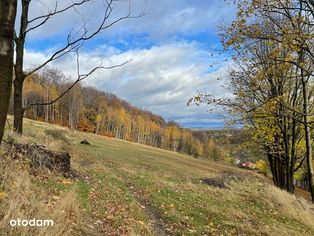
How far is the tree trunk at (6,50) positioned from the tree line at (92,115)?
258 feet

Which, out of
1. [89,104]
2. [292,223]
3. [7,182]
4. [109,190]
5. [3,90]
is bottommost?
[292,223]

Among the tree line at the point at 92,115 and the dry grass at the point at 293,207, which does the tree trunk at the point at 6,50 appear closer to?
the dry grass at the point at 293,207

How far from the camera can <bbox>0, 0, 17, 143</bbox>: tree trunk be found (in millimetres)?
4074

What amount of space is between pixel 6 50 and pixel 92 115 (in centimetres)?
11491

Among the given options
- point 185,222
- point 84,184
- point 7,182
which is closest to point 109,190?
point 84,184

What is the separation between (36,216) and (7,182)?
66.3 inches

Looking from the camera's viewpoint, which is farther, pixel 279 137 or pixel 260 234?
pixel 279 137

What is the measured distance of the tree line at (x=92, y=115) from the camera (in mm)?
101312

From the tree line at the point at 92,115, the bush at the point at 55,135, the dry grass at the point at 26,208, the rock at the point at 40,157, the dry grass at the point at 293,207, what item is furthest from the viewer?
the tree line at the point at 92,115

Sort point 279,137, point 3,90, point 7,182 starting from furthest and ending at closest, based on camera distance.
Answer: point 279,137 < point 7,182 < point 3,90

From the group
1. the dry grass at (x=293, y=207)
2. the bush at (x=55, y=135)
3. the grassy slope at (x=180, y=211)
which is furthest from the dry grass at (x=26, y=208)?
the bush at (x=55, y=135)

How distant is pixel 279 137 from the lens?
18250 mm

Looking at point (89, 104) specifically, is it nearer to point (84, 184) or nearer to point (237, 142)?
point (237, 142)

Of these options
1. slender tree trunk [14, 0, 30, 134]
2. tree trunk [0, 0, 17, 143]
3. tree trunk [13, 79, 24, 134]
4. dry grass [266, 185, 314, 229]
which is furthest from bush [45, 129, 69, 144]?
tree trunk [0, 0, 17, 143]
